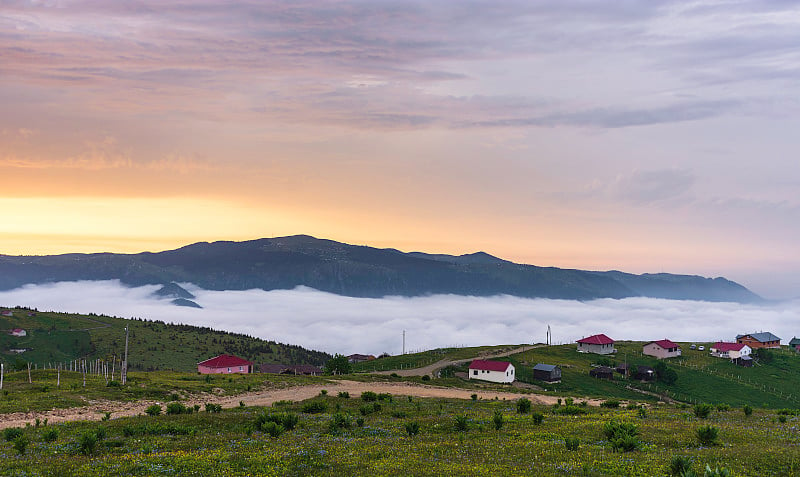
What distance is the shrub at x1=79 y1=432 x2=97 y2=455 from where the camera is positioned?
2627cm

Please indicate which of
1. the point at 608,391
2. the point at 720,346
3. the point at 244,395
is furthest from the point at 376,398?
the point at 720,346

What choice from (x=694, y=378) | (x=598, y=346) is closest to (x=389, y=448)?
(x=694, y=378)

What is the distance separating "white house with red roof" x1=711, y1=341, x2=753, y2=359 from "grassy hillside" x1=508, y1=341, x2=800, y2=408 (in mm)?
3603

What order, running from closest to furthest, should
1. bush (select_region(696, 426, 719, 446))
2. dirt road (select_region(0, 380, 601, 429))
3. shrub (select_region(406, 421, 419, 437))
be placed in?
bush (select_region(696, 426, 719, 446)) → shrub (select_region(406, 421, 419, 437)) → dirt road (select_region(0, 380, 601, 429))

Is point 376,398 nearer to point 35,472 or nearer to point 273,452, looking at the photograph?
point 273,452

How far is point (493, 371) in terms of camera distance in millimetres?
117000

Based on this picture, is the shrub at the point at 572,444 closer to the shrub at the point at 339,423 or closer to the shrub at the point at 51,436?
the shrub at the point at 339,423

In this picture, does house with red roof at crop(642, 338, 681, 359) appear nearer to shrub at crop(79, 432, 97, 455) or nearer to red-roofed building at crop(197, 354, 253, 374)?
red-roofed building at crop(197, 354, 253, 374)

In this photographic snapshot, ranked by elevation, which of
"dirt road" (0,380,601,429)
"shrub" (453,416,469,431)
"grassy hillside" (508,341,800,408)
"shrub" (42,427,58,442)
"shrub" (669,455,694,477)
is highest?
"shrub" (669,455,694,477)

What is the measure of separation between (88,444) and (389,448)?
15156 mm

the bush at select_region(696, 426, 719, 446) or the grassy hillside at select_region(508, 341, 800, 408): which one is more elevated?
the bush at select_region(696, 426, 719, 446)

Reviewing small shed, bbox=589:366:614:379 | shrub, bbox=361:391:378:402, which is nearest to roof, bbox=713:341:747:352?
small shed, bbox=589:366:614:379

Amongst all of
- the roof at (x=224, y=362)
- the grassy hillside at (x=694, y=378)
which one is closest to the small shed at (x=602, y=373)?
the grassy hillside at (x=694, y=378)

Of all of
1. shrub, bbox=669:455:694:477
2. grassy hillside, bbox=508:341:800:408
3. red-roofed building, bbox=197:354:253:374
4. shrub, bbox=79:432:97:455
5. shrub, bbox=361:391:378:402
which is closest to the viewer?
shrub, bbox=669:455:694:477
